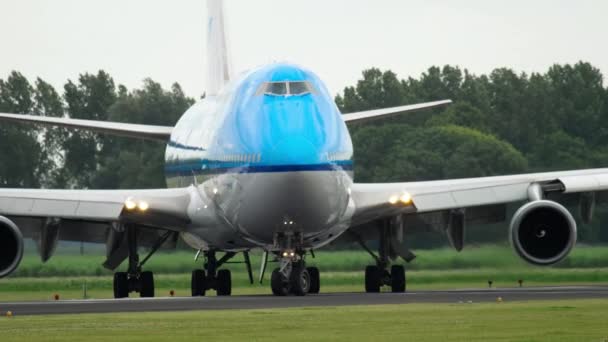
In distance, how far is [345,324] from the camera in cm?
2194

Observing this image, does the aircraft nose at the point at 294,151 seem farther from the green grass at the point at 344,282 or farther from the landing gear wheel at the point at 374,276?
the green grass at the point at 344,282

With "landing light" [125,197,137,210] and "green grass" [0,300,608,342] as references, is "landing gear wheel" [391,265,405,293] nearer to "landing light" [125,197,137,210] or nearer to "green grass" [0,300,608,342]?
"landing light" [125,197,137,210]

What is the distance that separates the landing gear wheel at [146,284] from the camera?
3578 centimetres

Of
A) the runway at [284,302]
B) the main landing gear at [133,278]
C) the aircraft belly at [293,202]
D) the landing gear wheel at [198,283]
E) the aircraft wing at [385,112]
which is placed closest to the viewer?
the runway at [284,302]

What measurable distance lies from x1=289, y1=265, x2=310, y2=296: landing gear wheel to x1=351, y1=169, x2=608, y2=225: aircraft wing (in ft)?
7.34

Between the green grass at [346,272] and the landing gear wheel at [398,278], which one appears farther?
the green grass at [346,272]

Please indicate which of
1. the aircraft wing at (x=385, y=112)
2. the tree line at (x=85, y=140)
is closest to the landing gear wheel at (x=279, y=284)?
the aircraft wing at (x=385, y=112)

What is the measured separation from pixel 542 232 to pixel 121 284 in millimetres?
8768

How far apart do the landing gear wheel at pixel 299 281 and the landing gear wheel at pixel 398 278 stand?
3.69 meters

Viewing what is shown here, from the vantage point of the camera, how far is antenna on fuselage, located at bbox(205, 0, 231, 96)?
41438 mm

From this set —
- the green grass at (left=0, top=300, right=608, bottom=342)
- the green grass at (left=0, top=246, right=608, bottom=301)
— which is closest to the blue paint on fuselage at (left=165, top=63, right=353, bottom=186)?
the green grass at (left=0, top=300, right=608, bottom=342)

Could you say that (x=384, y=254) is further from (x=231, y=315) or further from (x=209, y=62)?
(x=231, y=315)

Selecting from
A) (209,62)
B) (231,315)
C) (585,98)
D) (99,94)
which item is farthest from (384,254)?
(99,94)

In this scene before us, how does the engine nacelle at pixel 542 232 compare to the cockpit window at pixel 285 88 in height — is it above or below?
below
